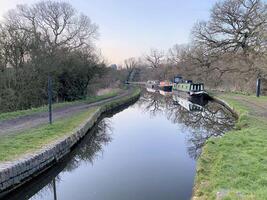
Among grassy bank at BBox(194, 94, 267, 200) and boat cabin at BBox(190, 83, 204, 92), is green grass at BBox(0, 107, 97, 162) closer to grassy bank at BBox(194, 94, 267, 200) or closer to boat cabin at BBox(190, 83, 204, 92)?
grassy bank at BBox(194, 94, 267, 200)

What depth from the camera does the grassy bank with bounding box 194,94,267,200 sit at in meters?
3.79

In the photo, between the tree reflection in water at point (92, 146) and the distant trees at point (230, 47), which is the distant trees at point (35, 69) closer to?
the tree reflection in water at point (92, 146)

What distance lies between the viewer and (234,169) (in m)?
4.68

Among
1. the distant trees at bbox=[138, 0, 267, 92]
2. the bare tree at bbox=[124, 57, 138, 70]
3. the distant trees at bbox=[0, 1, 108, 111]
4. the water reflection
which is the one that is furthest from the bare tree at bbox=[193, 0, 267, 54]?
the bare tree at bbox=[124, 57, 138, 70]

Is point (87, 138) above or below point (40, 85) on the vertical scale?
below

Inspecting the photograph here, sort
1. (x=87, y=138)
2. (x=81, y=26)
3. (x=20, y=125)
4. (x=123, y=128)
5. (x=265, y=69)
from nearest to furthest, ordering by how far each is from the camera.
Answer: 1. (x=20, y=125)
2. (x=87, y=138)
3. (x=123, y=128)
4. (x=265, y=69)
5. (x=81, y=26)

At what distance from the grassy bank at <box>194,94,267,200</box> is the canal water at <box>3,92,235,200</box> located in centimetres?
60

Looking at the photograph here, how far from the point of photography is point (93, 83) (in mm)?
21297

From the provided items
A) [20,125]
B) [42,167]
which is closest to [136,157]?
[42,167]

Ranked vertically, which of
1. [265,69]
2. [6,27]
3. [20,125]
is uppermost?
[6,27]

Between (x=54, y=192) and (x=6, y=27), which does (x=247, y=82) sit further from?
(x=54, y=192)

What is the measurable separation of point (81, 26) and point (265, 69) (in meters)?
18.7

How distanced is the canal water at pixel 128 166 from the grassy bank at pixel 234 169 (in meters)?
0.60

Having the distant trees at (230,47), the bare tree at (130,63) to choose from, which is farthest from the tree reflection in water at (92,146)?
the bare tree at (130,63)
